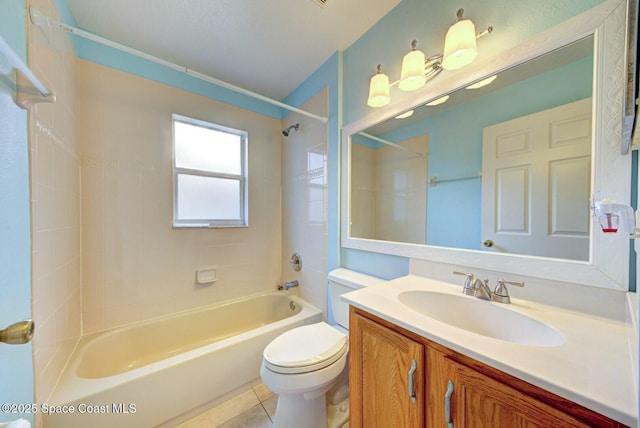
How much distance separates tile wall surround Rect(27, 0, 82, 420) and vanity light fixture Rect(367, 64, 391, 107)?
1.50m

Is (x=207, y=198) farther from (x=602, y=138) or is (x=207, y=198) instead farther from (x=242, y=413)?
(x=602, y=138)

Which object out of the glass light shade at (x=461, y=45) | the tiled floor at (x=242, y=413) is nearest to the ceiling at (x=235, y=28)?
the glass light shade at (x=461, y=45)

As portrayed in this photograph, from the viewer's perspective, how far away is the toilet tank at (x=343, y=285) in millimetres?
1380

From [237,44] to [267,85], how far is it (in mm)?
520

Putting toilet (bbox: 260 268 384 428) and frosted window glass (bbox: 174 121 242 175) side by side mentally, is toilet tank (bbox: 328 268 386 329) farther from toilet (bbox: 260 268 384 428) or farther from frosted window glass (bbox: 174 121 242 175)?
frosted window glass (bbox: 174 121 242 175)

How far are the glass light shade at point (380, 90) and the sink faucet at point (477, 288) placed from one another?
3.49 ft

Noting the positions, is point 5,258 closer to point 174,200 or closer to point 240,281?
point 174,200

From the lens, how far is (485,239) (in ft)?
3.27

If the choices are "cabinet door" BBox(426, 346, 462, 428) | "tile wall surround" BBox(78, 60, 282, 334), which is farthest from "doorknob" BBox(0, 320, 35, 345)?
"tile wall surround" BBox(78, 60, 282, 334)

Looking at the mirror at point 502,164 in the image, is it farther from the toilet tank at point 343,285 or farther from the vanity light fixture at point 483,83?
the toilet tank at point 343,285

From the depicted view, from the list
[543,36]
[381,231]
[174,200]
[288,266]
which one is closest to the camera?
[543,36]

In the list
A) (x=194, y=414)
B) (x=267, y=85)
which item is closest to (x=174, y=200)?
(x=267, y=85)

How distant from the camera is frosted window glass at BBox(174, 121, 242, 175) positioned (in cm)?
191

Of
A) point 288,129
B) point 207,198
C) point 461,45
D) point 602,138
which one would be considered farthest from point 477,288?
point 207,198
